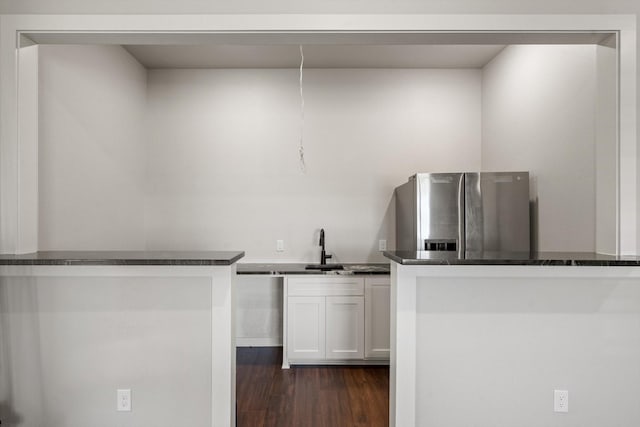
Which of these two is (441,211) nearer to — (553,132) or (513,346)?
(553,132)

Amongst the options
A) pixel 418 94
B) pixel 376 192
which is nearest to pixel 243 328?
pixel 376 192

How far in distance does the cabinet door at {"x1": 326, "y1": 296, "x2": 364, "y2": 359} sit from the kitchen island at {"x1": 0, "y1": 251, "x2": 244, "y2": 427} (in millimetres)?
1386

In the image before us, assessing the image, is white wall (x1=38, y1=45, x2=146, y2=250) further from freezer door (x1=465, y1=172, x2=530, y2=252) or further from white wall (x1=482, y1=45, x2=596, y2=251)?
white wall (x1=482, y1=45, x2=596, y2=251)

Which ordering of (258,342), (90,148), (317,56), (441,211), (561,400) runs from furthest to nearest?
(258,342) < (317,56) < (441,211) < (90,148) < (561,400)

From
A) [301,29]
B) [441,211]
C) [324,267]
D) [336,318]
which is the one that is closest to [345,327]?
[336,318]

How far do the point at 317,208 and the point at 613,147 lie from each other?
2.47 m

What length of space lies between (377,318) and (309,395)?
0.86 meters

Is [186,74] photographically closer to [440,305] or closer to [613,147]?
[440,305]

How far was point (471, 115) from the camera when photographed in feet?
12.5

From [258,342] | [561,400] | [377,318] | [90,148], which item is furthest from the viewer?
[258,342]

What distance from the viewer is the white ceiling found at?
3309 millimetres

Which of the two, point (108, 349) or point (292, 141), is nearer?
point (108, 349)

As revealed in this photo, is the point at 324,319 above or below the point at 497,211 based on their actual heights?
below

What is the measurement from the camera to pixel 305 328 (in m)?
3.16
